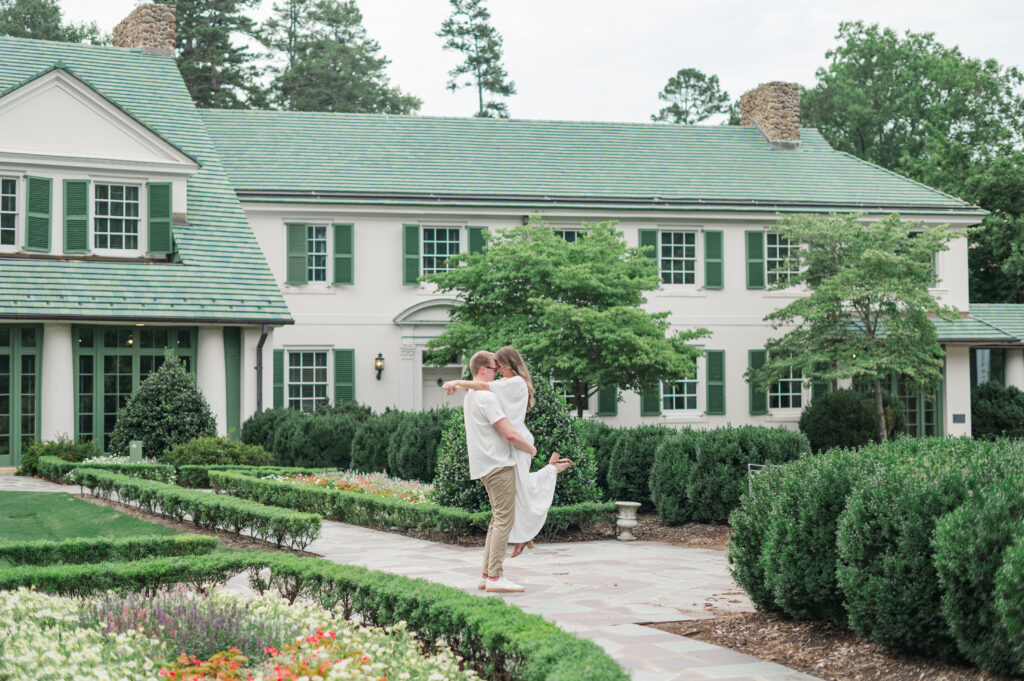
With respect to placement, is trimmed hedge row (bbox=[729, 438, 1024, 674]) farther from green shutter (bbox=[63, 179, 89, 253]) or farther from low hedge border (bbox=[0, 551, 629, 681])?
green shutter (bbox=[63, 179, 89, 253])

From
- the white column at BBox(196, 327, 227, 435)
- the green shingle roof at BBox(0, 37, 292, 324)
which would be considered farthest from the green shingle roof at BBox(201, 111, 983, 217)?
the white column at BBox(196, 327, 227, 435)

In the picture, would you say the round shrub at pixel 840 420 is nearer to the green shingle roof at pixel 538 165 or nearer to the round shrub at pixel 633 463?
the green shingle roof at pixel 538 165

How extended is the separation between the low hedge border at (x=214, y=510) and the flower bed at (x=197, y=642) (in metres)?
3.71

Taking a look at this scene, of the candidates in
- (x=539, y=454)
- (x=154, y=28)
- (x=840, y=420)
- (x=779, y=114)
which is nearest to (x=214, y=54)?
(x=154, y=28)

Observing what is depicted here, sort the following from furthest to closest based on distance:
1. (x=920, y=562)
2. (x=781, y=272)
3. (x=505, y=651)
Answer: (x=781, y=272) → (x=920, y=562) → (x=505, y=651)

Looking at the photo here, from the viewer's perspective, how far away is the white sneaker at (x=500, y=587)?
844 centimetres

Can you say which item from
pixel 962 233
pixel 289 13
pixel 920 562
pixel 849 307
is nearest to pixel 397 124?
pixel 849 307

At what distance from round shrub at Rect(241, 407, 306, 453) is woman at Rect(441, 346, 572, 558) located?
12.4 metres

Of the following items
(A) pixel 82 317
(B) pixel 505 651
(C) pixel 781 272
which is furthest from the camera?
(C) pixel 781 272

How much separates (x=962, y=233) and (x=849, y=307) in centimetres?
346

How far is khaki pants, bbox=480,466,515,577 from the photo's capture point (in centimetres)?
838

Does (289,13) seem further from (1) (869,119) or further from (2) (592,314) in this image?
(2) (592,314)

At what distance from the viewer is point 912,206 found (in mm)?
28219

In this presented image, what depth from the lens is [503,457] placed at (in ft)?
27.4
